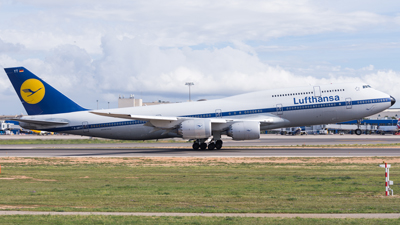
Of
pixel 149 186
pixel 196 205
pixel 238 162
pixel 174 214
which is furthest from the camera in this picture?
pixel 238 162

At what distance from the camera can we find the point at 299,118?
42.8 meters

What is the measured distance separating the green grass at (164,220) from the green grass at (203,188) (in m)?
1.24

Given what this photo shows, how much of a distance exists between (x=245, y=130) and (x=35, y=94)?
21.5m

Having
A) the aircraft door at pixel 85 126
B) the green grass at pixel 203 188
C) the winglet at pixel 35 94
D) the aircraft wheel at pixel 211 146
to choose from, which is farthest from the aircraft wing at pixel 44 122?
the green grass at pixel 203 188

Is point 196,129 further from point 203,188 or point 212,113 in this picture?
point 203,188

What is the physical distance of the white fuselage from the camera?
4262cm

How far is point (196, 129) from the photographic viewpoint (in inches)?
1618

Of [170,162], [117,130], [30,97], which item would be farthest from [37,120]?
[170,162]

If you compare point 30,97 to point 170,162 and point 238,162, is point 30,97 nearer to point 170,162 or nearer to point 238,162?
point 170,162

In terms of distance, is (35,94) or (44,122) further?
(35,94)

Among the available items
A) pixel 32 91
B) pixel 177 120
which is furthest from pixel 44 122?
pixel 177 120

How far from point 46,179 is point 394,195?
15713 mm

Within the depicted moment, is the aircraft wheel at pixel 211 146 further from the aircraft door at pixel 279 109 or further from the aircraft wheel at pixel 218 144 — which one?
the aircraft door at pixel 279 109

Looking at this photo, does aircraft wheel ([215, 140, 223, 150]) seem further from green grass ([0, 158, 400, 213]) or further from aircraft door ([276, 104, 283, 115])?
green grass ([0, 158, 400, 213])
